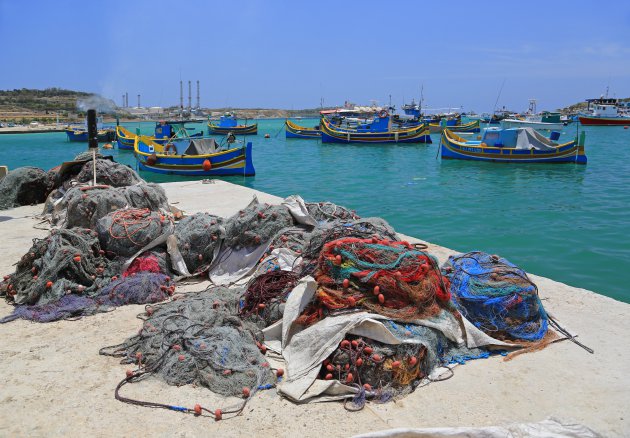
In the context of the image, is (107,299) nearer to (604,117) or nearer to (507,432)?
(507,432)

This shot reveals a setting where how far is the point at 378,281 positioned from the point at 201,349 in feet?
4.59

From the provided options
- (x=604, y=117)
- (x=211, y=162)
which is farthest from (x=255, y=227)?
(x=604, y=117)

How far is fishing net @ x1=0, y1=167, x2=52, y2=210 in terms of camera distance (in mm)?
10070

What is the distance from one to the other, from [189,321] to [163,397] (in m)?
0.82

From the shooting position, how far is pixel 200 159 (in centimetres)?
2178

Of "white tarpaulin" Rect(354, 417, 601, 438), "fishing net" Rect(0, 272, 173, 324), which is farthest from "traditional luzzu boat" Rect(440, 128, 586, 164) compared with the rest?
"white tarpaulin" Rect(354, 417, 601, 438)

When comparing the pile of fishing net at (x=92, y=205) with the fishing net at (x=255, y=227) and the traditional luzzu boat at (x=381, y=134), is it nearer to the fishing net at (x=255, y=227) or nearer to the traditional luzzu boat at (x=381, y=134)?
the fishing net at (x=255, y=227)

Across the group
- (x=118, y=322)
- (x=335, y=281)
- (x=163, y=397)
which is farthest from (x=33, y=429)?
(x=335, y=281)

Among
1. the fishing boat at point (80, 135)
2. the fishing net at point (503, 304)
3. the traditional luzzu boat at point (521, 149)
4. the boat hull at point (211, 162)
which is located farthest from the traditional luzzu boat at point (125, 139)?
the fishing net at point (503, 304)

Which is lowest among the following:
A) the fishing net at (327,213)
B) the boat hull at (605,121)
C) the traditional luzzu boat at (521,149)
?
the fishing net at (327,213)

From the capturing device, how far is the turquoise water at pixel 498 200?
10320 mm

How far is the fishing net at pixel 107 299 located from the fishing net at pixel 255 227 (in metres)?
0.91

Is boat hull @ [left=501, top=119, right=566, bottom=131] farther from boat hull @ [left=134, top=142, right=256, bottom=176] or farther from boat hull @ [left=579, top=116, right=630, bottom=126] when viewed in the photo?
boat hull @ [left=579, top=116, right=630, bottom=126]

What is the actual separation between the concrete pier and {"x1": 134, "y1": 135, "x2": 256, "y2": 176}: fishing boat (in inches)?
702
